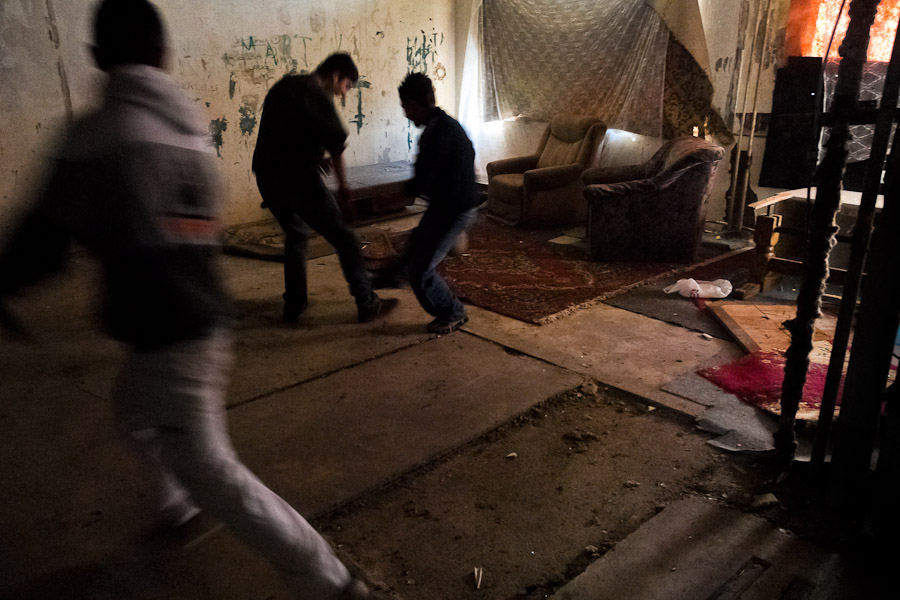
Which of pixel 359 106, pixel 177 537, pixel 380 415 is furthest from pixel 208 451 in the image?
pixel 359 106

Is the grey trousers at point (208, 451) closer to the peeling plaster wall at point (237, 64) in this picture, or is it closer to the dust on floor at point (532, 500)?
the dust on floor at point (532, 500)

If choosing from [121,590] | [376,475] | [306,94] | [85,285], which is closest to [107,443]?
[121,590]

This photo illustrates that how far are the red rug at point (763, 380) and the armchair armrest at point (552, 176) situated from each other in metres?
3.27

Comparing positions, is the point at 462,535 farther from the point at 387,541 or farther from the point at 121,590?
the point at 121,590

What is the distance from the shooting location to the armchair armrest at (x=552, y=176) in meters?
6.47

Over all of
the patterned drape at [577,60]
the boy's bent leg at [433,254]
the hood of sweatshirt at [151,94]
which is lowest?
the boy's bent leg at [433,254]

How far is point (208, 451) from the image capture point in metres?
1.62

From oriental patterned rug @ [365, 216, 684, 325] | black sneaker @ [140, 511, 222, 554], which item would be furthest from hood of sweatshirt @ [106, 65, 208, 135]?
oriental patterned rug @ [365, 216, 684, 325]

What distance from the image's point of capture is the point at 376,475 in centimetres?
266

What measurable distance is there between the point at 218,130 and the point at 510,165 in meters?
3.10

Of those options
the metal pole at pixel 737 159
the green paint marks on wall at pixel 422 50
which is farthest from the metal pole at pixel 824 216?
the green paint marks on wall at pixel 422 50

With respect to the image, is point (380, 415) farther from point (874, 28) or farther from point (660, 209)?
point (874, 28)

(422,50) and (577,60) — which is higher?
(422,50)

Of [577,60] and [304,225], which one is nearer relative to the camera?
[304,225]
